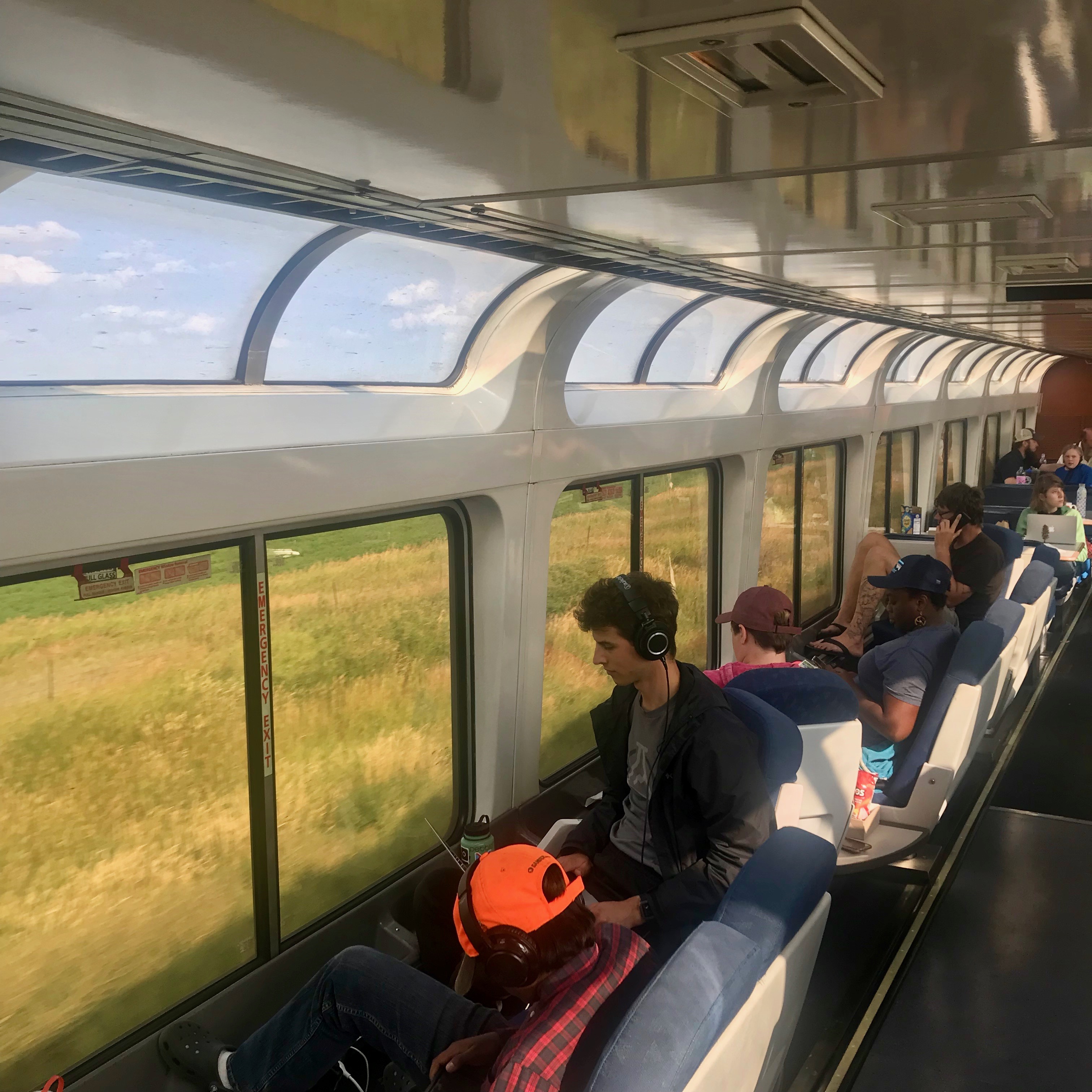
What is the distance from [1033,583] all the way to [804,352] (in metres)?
2.58

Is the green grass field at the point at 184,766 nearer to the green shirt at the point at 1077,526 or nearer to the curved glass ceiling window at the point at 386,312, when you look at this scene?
the curved glass ceiling window at the point at 386,312

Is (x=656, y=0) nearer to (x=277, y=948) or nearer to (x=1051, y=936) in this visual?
(x=277, y=948)

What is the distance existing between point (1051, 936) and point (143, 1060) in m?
3.60

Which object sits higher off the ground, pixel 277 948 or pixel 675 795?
pixel 675 795

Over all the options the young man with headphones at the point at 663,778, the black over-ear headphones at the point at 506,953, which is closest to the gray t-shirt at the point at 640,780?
the young man with headphones at the point at 663,778

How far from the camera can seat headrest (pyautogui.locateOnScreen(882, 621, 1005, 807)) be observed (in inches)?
189

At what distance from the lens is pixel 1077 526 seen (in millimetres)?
10445

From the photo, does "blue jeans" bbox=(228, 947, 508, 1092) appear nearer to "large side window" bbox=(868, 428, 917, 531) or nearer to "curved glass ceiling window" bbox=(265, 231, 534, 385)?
"curved glass ceiling window" bbox=(265, 231, 534, 385)

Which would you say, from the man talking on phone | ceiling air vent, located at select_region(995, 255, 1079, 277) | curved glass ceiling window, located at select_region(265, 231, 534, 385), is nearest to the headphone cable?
curved glass ceiling window, located at select_region(265, 231, 534, 385)

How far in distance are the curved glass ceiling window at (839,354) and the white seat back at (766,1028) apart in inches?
246

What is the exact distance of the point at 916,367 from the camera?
471 inches

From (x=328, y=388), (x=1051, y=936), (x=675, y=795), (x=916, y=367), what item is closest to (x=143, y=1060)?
(x=675, y=795)

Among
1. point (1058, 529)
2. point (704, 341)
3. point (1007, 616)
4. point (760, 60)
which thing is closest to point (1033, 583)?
point (1007, 616)

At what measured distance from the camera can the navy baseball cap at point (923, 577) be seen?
5078 mm
